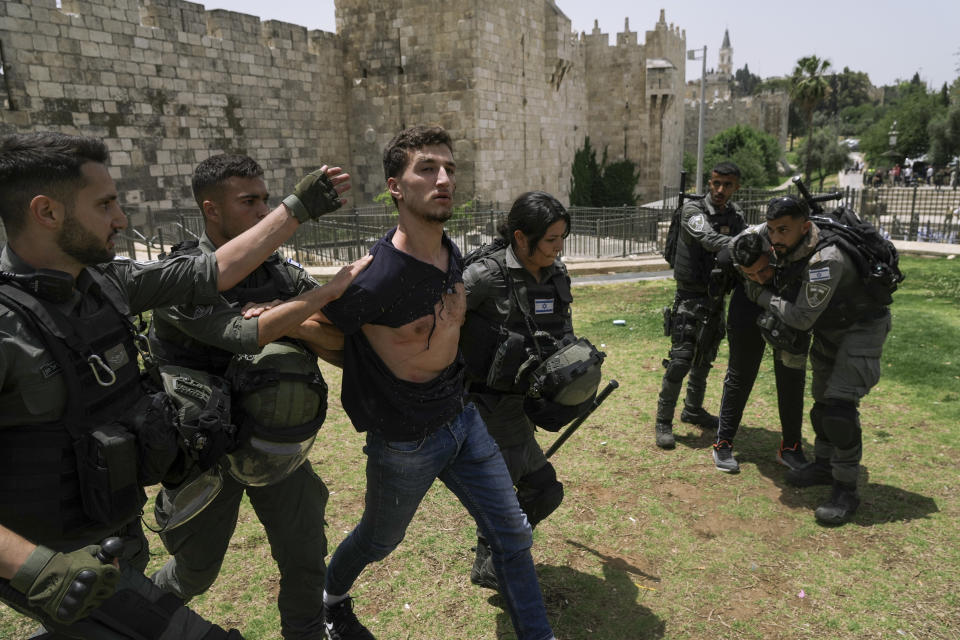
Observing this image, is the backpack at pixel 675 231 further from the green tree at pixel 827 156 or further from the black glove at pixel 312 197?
the green tree at pixel 827 156

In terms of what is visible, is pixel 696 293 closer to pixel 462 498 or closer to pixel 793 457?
pixel 793 457

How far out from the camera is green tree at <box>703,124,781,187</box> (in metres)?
36.7

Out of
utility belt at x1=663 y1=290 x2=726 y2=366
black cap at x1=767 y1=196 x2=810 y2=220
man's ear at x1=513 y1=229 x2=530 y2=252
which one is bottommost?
utility belt at x1=663 y1=290 x2=726 y2=366

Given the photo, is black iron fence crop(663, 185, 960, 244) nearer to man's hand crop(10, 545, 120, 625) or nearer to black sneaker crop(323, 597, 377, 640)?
black sneaker crop(323, 597, 377, 640)

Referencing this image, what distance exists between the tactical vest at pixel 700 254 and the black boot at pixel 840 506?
5.91ft

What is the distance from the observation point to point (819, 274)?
3.92 meters

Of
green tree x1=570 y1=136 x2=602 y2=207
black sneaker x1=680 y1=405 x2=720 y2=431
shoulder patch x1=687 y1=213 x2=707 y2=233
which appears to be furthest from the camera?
green tree x1=570 y1=136 x2=602 y2=207

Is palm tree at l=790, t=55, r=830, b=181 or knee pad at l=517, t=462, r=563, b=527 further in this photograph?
palm tree at l=790, t=55, r=830, b=181

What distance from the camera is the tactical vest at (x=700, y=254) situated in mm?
5184

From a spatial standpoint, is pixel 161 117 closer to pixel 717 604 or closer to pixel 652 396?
pixel 652 396

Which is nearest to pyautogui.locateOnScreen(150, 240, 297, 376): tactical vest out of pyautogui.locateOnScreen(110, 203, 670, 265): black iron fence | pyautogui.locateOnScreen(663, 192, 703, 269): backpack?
pyautogui.locateOnScreen(663, 192, 703, 269): backpack

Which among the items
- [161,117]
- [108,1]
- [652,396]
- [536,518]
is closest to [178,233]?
[161,117]

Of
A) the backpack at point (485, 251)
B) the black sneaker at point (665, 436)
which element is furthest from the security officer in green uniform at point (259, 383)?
the black sneaker at point (665, 436)

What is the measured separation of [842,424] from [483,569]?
7.70 ft
